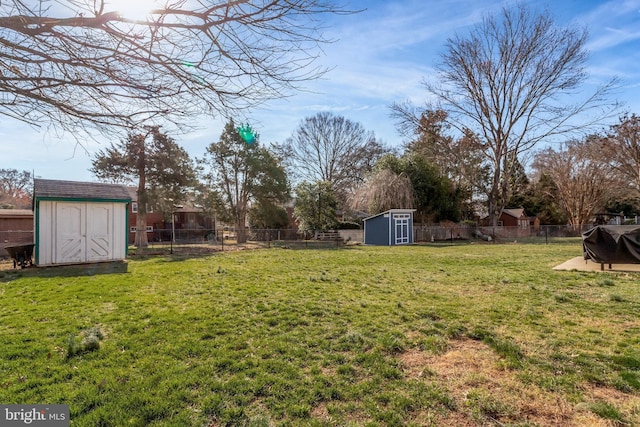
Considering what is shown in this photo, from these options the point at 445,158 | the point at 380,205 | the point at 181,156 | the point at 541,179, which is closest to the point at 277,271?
the point at 181,156

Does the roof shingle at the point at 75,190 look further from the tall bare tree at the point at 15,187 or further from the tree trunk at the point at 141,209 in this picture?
the tall bare tree at the point at 15,187

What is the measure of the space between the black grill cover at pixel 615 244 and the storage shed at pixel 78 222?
49.2 feet

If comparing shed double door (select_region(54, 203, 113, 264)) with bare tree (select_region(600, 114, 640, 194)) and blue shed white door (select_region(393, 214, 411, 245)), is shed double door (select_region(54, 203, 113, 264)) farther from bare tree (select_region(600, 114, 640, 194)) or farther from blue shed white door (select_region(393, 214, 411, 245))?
bare tree (select_region(600, 114, 640, 194))

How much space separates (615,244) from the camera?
9102mm

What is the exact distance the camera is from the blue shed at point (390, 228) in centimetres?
2159

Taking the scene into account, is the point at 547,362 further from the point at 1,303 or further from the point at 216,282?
the point at 1,303

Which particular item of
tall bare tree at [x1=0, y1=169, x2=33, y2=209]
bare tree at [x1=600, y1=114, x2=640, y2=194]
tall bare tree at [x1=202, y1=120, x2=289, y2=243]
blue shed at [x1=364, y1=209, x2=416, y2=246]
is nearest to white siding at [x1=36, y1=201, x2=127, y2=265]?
tall bare tree at [x1=202, y1=120, x2=289, y2=243]

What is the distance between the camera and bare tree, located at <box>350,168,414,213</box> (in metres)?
23.5

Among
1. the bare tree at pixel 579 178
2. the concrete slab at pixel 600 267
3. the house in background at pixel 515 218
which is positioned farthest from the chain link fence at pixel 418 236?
the concrete slab at pixel 600 267

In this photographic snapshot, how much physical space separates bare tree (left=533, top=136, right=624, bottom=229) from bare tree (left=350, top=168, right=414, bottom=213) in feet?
50.3

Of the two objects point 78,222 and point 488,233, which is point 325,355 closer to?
point 78,222

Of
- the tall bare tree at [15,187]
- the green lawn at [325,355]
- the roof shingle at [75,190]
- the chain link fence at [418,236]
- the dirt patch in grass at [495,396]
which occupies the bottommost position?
the dirt patch in grass at [495,396]

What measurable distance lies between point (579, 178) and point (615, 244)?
26309 millimetres

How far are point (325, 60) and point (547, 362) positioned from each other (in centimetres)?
340
